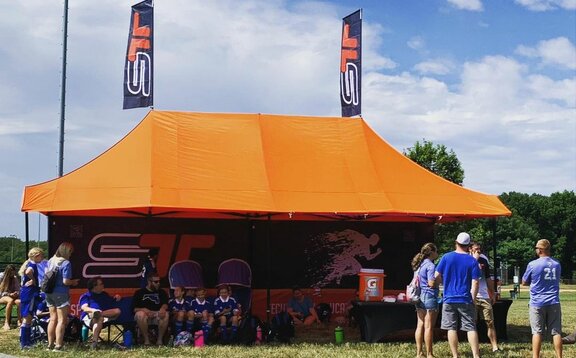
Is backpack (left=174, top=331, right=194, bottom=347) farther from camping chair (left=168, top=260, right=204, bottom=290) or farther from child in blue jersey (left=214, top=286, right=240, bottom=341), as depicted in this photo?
camping chair (left=168, top=260, right=204, bottom=290)

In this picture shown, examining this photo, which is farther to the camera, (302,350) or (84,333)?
(84,333)

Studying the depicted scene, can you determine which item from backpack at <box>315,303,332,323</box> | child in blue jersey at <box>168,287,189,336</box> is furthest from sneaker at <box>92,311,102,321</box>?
backpack at <box>315,303,332,323</box>

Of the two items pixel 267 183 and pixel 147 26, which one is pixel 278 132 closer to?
pixel 267 183

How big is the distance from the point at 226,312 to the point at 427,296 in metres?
3.30

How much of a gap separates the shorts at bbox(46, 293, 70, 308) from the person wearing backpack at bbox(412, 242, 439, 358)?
4524mm

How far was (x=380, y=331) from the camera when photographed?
32.3 feet

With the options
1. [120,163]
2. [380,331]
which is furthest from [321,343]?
[120,163]

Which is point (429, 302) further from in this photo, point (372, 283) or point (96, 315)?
point (96, 315)

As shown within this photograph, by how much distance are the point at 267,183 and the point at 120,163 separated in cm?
229

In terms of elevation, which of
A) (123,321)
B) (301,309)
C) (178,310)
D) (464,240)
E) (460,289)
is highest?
(464,240)

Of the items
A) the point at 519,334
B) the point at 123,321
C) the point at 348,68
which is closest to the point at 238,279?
A: the point at 123,321

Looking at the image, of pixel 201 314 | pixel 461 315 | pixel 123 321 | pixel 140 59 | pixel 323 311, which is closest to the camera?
pixel 461 315

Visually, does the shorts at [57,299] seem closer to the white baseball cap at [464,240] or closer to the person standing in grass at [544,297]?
the white baseball cap at [464,240]

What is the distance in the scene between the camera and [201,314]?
33.1 feet
